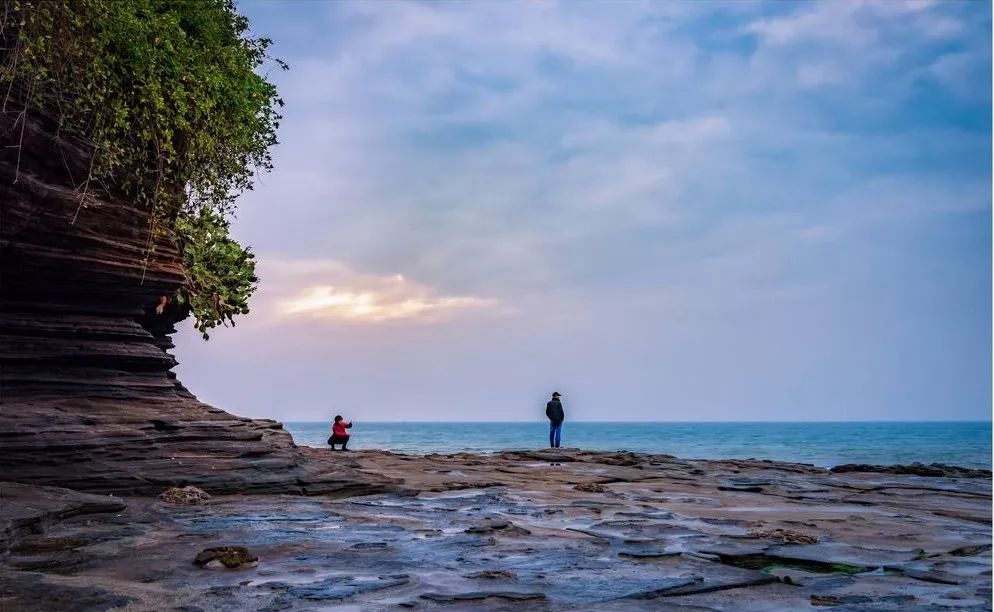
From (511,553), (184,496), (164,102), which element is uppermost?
(164,102)

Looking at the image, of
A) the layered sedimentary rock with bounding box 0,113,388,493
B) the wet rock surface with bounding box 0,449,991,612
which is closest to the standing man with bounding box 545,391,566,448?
the wet rock surface with bounding box 0,449,991,612

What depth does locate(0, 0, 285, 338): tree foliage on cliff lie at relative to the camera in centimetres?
1238

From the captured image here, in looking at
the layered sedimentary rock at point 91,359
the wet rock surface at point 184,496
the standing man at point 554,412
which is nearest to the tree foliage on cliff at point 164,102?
the layered sedimentary rock at point 91,359

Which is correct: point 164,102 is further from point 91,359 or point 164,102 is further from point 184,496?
point 184,496

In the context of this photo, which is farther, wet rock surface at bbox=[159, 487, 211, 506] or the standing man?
the standing man

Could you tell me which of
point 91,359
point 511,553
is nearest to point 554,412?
point 91,359

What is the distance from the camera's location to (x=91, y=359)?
46.0 ft

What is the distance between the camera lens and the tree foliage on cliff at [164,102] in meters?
12.4

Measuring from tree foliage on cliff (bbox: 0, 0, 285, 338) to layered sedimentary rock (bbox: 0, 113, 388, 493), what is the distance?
0.52 m

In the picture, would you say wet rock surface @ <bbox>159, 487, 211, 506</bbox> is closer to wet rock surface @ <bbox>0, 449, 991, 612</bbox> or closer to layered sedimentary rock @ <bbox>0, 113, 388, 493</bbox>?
wet rock surface @ <bbox>0, 449, 991, 612</bbox>

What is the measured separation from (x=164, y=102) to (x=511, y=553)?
10391 millimetres

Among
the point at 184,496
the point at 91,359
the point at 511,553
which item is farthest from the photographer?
the point at 91,359

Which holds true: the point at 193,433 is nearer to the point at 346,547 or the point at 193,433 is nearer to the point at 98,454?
the point at 98,454

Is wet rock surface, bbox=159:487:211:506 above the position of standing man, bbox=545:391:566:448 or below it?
below
